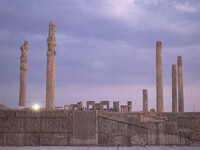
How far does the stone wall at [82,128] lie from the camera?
13500 millimetres

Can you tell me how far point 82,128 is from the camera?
13.6 meters

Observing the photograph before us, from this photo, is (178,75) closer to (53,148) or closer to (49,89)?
(49,89)

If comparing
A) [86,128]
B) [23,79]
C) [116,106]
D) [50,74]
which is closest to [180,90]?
[116,106]

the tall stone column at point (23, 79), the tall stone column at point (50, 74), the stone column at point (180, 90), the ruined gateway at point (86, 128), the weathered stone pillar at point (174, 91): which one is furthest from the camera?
the weathered stone pillar at point (174, 91)

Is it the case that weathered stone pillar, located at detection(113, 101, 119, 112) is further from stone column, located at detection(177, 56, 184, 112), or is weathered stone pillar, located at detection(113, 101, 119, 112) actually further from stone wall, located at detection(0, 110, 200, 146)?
stone wall, located at detection(0, 110, 200, 146)

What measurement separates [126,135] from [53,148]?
3.40 meters

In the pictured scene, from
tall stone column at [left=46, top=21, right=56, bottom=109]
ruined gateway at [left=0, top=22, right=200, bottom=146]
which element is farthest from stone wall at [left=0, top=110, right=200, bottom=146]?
tall stone column at [left=46, top=21, right=56, bottom=109]

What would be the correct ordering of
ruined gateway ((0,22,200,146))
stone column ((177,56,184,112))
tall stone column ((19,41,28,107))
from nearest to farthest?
ruined gateway ((0,22,200,146)) → tall stone column ((19,41,28,107)) → stone column ((177,56,184,112))

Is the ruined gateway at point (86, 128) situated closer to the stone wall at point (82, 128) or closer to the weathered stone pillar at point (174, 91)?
the stone wall at point (82, 128)

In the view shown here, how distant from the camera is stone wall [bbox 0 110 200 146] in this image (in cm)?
1350

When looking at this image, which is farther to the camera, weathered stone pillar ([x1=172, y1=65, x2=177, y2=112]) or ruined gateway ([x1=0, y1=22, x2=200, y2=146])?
weathered stone pillar ([x1=172, y1=65, x2=177, y2=112])

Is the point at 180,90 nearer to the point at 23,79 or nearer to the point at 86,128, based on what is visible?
the point at 23,79

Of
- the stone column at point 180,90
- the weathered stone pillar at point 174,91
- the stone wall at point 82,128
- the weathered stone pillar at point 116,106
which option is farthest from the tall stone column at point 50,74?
the weathered stone pillar at point 174,91

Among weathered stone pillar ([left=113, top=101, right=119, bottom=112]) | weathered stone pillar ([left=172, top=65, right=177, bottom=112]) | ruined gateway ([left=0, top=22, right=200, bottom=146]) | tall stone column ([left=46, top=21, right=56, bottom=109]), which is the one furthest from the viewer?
weathered stone pillar ([left=172, top=65, right=177, bottom=112])
